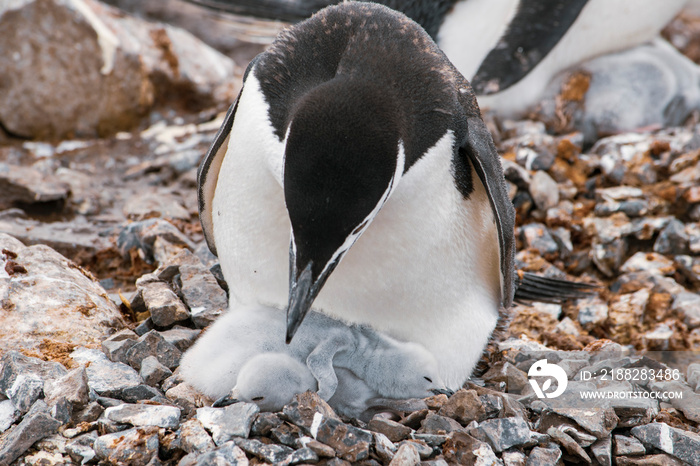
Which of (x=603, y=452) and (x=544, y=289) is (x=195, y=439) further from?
(x=544, y=289)

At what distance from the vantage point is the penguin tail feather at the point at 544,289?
279cm

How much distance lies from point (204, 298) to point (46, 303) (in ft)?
1.62

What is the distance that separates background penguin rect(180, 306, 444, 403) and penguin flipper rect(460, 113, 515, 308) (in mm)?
346

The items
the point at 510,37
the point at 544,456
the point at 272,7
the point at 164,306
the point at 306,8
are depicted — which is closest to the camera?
the point at 544,456

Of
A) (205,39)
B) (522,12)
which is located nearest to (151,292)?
(522,12)

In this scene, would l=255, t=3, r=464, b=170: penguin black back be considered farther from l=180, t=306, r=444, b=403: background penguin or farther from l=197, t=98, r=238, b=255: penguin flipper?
l=180, t=306, r=444, b=403: background penguin

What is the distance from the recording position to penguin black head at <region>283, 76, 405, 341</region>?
159cm

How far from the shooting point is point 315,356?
6.35 feet

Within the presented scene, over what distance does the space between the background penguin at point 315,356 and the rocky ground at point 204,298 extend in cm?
6

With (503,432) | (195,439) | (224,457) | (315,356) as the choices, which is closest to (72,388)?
(195,439)

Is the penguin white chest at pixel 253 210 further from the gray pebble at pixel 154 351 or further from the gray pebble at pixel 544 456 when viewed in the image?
the gray pebble at pixel 544 456

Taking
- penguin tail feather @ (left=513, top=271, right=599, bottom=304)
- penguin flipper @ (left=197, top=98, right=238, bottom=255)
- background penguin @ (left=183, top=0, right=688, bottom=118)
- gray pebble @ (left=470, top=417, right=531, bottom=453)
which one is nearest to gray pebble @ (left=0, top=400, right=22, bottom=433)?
penguin flipper @ (left=197, top=98, right=238, bottom=255)

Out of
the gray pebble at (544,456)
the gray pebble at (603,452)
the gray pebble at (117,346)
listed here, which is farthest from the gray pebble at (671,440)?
the gray pebble at (117,346)

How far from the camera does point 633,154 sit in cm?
388
